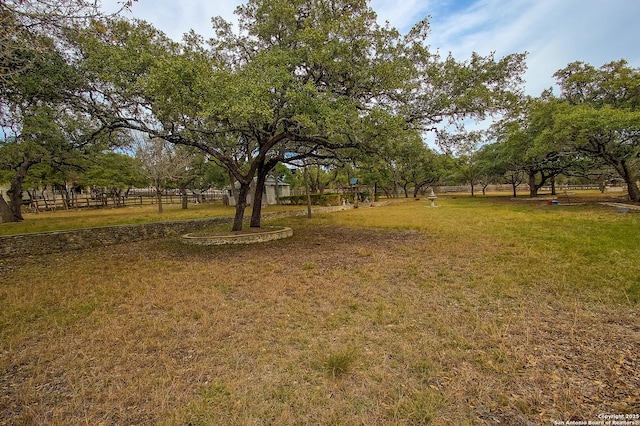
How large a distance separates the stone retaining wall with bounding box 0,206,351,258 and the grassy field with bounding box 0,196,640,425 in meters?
3.23

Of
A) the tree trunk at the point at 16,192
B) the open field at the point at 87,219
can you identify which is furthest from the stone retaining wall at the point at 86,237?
the tree trunk at the point at 16,192

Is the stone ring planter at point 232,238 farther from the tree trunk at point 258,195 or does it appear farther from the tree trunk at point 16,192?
the tree trunk at point 16,192

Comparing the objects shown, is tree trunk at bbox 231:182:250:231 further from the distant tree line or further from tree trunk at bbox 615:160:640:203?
tree trunk at bbox 615:160:640:203

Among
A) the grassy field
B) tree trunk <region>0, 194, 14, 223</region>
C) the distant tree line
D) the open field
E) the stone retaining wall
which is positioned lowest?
the grassy field

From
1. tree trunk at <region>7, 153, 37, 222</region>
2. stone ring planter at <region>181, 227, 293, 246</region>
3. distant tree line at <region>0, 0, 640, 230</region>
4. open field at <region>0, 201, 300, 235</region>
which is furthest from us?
tree trunk at <region>7, 153, 37, 222</region>

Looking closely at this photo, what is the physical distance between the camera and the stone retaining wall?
8.85 m

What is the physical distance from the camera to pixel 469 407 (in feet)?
7.25

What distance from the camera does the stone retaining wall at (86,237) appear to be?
348 inches

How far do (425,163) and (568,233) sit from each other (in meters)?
26.4

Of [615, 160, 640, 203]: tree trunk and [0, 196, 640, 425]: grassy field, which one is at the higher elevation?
[615, 160, 640, 203]: tree trunk

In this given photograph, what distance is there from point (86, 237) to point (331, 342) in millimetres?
10370

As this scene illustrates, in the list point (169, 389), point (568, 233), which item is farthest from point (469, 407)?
point (568, 233)

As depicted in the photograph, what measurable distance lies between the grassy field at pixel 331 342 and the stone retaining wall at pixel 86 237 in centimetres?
323

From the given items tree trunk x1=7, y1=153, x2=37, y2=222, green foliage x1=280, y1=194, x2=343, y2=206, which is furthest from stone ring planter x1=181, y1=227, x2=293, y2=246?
green foliage x1=280, y1=194, x2=343, y2=206
